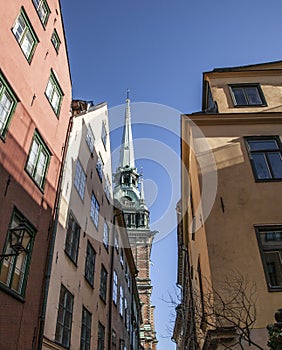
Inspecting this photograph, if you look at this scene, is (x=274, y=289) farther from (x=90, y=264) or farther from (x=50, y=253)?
(x=90, y=264)

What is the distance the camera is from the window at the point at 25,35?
10234 mm

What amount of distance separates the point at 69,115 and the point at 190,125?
17.3 ft

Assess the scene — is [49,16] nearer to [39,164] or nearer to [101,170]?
[39,164]

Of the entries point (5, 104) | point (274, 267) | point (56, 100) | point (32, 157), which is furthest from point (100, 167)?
point (274, 267)

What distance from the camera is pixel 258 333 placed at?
25.4 ft

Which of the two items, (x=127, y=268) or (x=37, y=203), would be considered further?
(x=127, y=268)

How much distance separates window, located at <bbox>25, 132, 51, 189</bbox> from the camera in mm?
10070

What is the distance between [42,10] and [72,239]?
352 inches

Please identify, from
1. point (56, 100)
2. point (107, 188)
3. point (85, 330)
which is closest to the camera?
point (85, 330)

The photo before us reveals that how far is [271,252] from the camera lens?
921cm

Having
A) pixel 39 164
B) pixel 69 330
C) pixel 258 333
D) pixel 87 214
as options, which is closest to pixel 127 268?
pixel 87 214

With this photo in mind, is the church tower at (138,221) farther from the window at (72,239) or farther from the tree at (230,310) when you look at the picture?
the tree at (230,310)

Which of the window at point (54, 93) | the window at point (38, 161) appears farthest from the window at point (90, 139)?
the window at point (38, 161)

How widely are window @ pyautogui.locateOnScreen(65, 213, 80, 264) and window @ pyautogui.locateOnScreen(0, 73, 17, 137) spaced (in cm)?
484
